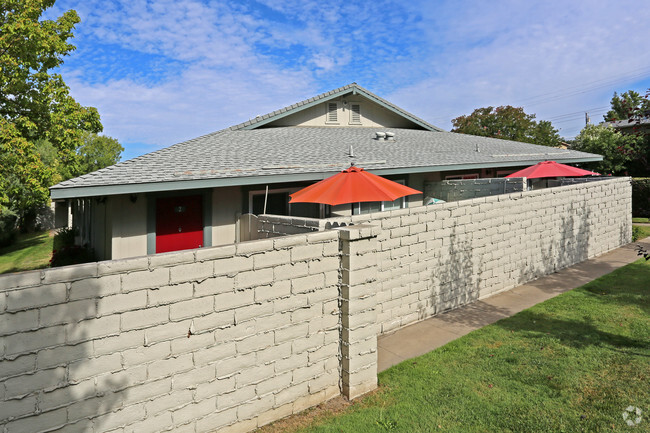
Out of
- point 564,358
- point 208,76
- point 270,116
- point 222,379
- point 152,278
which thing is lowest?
point 564,358

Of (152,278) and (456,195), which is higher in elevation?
(456,195)

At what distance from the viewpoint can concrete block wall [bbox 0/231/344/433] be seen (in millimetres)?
3010

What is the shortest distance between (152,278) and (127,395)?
1098 millimetres

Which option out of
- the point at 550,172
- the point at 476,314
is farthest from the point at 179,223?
the point at 550,172

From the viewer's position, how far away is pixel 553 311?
7738 millimetres

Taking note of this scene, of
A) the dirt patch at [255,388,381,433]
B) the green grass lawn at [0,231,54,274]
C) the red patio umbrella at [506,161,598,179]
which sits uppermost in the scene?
the red patio umbrella at [506,161,598,179]

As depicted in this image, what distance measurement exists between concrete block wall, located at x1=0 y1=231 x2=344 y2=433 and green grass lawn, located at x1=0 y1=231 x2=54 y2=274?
16383 mm

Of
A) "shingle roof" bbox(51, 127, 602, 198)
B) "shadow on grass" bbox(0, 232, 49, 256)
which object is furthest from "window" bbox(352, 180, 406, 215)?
"shadow on grass" bbox(0, 232, 49, 256)

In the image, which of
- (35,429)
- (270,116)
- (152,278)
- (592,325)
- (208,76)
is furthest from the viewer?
(208,76)

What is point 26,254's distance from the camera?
2116 cm

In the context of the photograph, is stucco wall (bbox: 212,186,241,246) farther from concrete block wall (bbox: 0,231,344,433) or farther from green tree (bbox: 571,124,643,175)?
green tree (bbox: 571,124,643,175)

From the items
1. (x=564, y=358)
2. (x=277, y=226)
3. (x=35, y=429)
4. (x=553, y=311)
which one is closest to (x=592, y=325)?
(x=553, y=311)

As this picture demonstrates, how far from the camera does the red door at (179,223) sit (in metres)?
8.71

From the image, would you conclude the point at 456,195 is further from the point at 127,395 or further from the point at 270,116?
the point at 127,395
